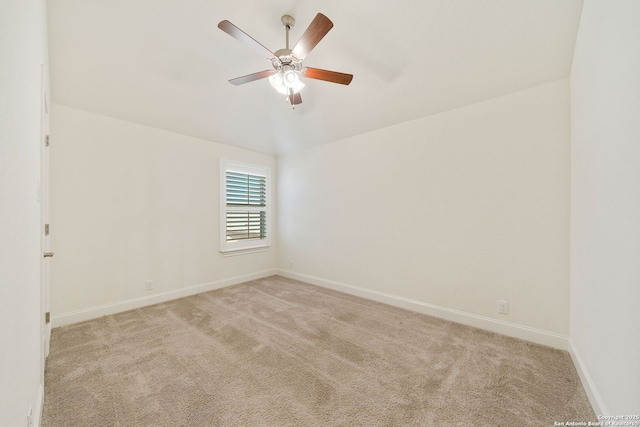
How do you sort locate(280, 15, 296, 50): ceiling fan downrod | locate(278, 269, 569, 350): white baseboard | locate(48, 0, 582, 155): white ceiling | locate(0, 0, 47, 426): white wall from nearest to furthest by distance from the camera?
locate(0, 0, 47, 426): white wall
locate(48, 0, 582, 155): white ceiling
locate(280, 15, 296, 50): ceiling fan downrod
locate(278, 269, 569, 350): white baseboard

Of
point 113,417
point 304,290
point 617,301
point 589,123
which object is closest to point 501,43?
point 589,123

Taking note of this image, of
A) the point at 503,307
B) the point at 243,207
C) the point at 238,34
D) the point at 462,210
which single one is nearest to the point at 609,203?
the point at 462,210

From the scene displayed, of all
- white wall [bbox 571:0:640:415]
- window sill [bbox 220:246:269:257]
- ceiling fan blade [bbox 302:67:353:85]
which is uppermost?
ceiling fan blade [bbox 302:67:353:85]

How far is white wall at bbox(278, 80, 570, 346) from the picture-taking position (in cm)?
224

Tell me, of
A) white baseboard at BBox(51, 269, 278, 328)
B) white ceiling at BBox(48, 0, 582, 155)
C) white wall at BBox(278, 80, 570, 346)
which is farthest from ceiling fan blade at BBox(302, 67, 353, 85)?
white baseboard at BBox(51, 269, 278, 328)

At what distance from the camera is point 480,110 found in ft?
8.54

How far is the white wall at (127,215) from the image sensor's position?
2660 mm

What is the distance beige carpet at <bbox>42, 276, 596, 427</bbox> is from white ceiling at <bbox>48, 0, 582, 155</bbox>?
2.48m

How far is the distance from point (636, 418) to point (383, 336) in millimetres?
1601

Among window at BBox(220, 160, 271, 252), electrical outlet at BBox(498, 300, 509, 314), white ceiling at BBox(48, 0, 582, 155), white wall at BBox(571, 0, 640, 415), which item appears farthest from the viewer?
window at BBox(220, 160, 271, 252)

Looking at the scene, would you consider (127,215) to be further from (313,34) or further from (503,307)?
(503,307)

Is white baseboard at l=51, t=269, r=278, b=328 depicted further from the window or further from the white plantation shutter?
the white plantation shutter

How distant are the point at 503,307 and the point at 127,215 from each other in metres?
4.43

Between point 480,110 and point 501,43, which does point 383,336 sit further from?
point 501,43
